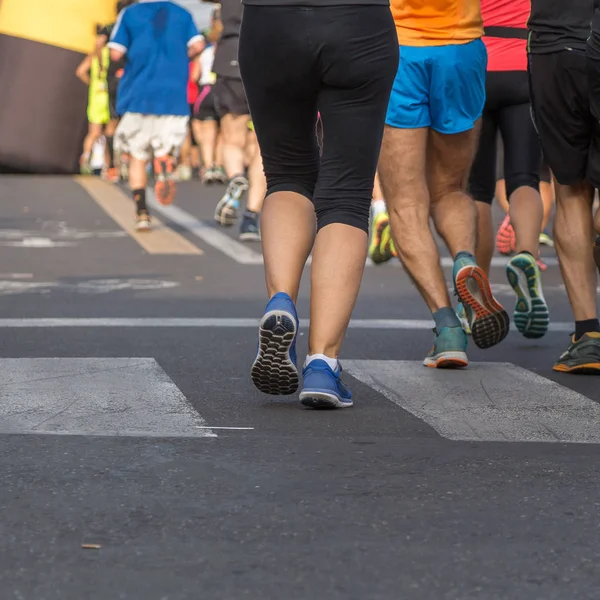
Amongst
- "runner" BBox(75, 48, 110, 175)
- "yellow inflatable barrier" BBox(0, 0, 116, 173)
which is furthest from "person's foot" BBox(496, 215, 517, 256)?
"runner" BBox(75, 48, 110, 175)

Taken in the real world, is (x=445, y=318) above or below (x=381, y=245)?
above

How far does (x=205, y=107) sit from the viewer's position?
70.3 feet

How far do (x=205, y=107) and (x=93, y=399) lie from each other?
16916 millimetres

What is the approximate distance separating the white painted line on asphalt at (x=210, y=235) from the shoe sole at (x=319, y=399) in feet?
17.8

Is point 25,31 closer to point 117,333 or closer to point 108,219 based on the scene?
point 108,219

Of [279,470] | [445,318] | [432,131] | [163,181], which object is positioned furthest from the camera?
[163,181]

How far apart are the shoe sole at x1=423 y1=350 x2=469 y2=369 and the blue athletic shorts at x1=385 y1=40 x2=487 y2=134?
2.75 feet

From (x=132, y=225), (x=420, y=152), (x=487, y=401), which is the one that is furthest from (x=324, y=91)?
(x=132, y=225)

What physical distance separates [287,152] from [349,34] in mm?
431

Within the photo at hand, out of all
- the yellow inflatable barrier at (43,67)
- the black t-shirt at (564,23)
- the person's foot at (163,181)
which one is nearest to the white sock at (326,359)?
the black t-shirt at (564,23)

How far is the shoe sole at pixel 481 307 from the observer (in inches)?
227

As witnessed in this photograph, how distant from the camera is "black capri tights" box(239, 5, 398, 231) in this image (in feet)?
15.4

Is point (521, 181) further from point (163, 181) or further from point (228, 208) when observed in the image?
point (163, 181)

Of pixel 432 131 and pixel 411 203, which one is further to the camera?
pixel 432 131
